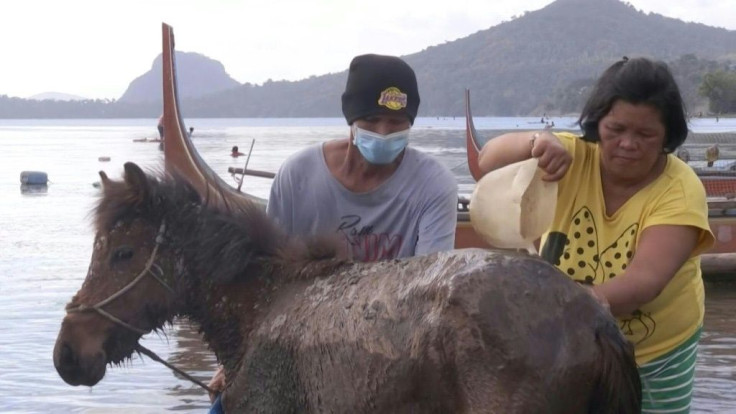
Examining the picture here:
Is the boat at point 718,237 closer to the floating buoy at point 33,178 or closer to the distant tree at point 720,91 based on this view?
the floating buoy at point 33,178

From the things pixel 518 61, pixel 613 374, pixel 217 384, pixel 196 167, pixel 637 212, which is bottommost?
pixel 196 167

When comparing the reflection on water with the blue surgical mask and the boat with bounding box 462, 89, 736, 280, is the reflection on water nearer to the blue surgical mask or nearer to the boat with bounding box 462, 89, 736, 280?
the boat with bounding box 462, 89, 736, 280

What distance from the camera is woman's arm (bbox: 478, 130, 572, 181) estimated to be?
2623mm

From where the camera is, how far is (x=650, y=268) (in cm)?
250

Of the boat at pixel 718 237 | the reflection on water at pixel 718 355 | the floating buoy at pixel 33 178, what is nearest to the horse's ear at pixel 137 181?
the reflection on water at pixel 718 355

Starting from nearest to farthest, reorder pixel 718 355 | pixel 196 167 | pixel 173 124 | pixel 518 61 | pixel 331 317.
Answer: pixel 331 317 < pixel 718 355 < pixel 196 167 < pixel 173 124 < pixel 518 61

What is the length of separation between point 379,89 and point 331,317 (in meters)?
0.83

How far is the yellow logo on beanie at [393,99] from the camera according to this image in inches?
115

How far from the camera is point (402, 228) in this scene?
3076 mm

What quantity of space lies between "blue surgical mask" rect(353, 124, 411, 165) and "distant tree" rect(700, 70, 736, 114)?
45596mm

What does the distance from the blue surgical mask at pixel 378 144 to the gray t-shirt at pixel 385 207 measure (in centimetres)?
12

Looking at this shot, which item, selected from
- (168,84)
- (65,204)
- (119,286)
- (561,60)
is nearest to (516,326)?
(119,286)

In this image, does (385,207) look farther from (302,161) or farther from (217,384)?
(217,384)

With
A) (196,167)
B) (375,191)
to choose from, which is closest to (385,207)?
(375,191)
